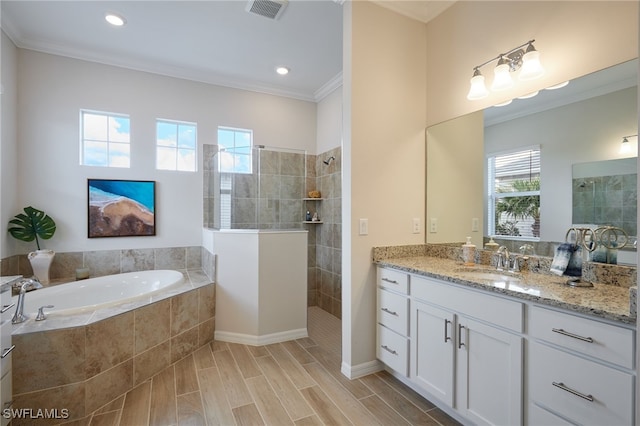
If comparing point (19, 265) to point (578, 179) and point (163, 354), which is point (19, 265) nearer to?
point (163, 354)

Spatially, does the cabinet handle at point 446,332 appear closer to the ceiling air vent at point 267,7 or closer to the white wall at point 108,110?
the ceiling air vent at point 267,7

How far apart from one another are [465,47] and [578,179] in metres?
1.24

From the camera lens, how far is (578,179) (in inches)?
64.1

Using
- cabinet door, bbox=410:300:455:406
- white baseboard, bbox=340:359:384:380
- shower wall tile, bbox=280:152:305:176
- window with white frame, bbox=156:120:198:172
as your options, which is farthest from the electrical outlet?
window with white frame, bbox=156:120:198:172

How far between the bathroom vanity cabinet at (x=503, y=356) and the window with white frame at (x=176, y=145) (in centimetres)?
288

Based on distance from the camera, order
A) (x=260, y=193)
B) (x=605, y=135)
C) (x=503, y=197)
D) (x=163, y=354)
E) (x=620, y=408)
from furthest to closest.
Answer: (x=260, y=193)
(x=163, y=354)
(x=503, y=197)
(x=605, y=135)
(x=620, y=408)

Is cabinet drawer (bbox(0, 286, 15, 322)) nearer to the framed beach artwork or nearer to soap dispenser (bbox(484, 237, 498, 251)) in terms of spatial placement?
the framed beach artwork

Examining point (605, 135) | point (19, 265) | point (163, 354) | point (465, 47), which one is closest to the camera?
point (605, 135)

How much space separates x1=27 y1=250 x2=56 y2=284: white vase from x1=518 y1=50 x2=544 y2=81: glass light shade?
4294 millimetres

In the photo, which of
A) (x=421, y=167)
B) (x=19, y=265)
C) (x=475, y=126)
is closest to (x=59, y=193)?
→ (x=19, y=265)

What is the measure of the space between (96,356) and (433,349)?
7.19 feet

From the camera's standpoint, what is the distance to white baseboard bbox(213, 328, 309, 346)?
2.85m

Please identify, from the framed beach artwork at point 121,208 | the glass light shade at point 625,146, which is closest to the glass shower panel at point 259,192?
the framed beach artwork at point 121,208

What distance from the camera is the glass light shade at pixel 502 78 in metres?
1.84
